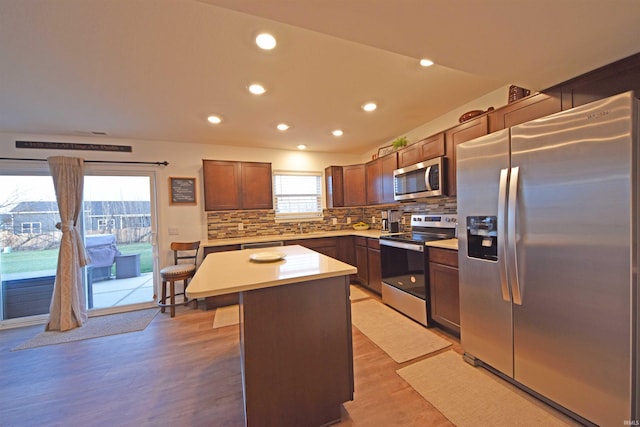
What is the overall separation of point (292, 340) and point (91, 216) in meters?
3.78

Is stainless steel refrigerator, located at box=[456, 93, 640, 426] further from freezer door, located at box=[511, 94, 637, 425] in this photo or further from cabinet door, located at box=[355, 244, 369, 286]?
cabinet door, located at box=[355, 244, 369, 286]

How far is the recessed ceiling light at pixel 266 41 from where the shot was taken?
1517 mm

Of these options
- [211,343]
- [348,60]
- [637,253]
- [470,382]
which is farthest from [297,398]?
[348,60]

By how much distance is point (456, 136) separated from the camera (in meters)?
2.50

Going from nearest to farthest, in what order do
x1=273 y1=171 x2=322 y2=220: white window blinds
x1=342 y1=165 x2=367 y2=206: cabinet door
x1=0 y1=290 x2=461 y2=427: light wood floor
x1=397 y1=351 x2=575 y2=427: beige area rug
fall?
x1=397 y1=351 x2=575 y2=427: beige area rug
x1=0 y1=290 x2=461 y2=427: light wood floor
x1=342 y1=165 x2=367 y2=206: cabinet door
x1=273 y1=171 x2=322 y2=220: white window blinds

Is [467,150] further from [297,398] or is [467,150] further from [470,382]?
[297,398]

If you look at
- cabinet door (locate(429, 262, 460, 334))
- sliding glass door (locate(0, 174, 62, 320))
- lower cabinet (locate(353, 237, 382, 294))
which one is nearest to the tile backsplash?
lower cabinet (locate(353, 237, 382, 294))

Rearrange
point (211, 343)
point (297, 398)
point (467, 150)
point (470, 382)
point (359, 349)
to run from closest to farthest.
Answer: point (297, 398) < point (470, 382) < point (467, 150) < point (359, 349) < point (211, 343)

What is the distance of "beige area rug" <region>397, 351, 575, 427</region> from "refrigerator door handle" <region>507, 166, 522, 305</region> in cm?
63

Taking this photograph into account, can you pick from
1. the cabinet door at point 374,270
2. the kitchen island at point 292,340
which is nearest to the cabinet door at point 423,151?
the cabinet door at point 374,270

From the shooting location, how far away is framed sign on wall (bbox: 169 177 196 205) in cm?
370

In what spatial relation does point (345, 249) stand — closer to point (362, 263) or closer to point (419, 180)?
point (362, 263)

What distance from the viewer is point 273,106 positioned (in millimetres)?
2561

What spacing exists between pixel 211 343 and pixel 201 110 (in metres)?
2.47
